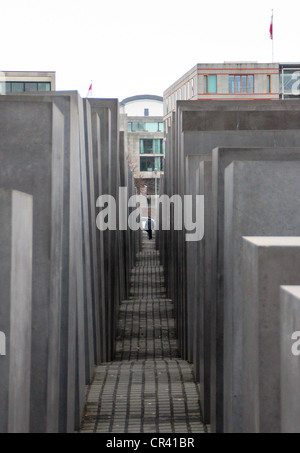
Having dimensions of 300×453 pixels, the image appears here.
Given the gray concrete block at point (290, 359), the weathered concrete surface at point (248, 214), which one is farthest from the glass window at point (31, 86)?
the gray concrete block at point (290, 359)

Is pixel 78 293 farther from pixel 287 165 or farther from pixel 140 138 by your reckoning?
pixel 140 138

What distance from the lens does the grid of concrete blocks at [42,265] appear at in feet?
14.5

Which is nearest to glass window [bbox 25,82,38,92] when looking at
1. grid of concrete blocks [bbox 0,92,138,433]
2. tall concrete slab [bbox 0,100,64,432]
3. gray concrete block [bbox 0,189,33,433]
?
grid of concrete blocks [bbox 0,92,138,433]

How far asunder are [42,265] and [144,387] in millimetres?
4739

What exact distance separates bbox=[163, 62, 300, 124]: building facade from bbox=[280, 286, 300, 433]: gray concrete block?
214 ft

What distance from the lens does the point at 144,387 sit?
10.2m

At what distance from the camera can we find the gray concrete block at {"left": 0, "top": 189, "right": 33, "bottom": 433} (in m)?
4.35

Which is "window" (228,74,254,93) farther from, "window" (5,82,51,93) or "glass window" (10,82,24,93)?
"glass window" (10,82,24,93)

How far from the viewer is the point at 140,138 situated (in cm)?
8506

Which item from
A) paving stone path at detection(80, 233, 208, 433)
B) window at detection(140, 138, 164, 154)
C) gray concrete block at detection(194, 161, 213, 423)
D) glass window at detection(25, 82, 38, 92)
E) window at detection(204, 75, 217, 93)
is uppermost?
window at detection(204, 75, 217, 93)

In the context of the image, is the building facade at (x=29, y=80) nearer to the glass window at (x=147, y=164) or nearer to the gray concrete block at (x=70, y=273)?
the glass window at (x=147, y=164)

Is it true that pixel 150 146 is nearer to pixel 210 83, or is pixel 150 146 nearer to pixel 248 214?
pixel 210 83

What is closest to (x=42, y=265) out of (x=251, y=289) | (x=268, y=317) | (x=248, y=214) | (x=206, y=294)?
(x=248, y=214)
